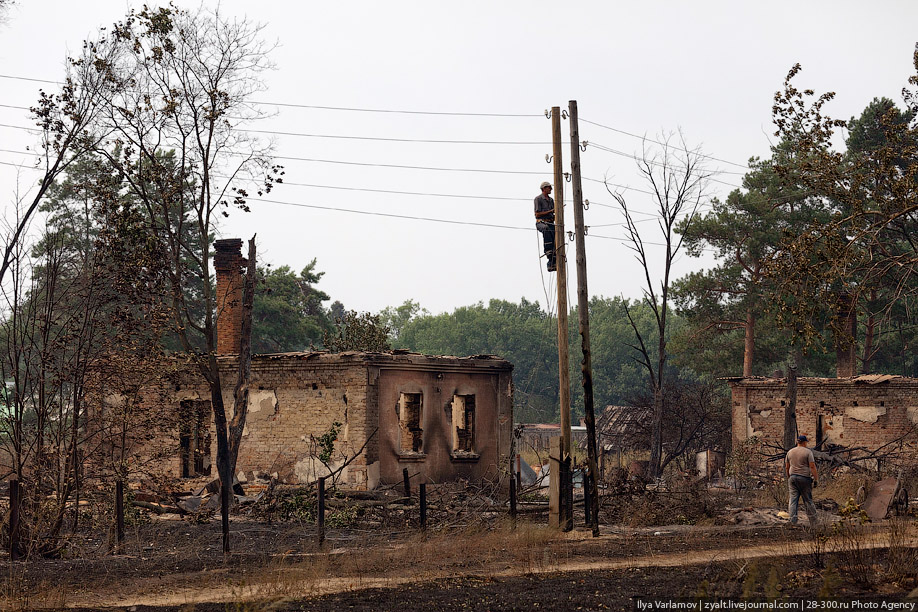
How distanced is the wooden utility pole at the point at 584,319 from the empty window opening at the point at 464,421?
8.36 meters

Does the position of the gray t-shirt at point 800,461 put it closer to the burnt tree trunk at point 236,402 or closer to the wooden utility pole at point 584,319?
the wooden utility pole at point 584,319

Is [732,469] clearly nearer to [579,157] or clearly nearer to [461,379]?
[461,379]

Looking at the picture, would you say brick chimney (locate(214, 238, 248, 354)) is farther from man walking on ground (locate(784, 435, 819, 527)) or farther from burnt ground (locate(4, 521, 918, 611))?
man walking on ground (locate(784, 435, 819, 527))

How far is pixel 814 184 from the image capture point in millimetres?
15969

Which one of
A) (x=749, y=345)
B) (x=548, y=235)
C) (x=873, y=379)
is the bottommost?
(x=873, y=379)

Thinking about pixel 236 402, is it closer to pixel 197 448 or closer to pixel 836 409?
pixel 197 448

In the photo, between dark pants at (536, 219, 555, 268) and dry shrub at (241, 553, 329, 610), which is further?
dark pants at (536, 219, 555, 268)

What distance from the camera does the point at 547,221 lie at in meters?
18.7

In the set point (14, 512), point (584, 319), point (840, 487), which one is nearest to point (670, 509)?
point (584, 319)

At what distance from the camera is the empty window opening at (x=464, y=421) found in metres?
25.9

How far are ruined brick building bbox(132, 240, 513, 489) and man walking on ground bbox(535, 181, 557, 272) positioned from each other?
20.8 ft

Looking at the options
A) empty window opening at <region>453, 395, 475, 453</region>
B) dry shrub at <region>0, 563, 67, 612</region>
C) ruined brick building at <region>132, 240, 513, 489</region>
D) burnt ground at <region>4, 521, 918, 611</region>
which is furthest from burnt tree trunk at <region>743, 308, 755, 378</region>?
dry shrub at <region>0, 563, 67, 612</region>

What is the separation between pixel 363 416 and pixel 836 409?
14.7 meters

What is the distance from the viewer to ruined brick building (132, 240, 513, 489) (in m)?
23.3
